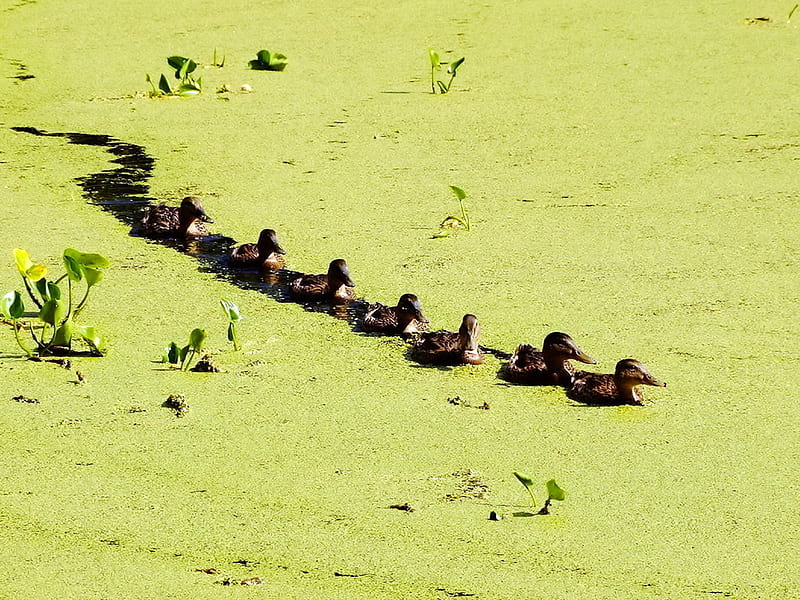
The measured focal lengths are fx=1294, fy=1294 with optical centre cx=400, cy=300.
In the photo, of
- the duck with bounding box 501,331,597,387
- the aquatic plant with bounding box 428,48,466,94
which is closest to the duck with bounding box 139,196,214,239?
the duck with bounding box 501,331,597,387

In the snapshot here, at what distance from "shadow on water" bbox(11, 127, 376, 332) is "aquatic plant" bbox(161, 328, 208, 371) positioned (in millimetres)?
557

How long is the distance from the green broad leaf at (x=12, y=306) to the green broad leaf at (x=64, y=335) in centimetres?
12

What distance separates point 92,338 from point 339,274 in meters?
0.80

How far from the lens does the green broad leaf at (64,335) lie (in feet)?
11.7

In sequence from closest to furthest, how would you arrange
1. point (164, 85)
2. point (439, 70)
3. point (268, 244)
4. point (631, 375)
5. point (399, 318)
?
point (631, 375), point (399, 318), point (268, 244), point (164, 85), point (439, 70)

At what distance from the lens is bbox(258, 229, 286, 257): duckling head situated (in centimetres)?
426

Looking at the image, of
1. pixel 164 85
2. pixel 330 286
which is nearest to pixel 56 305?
pixel 330 286

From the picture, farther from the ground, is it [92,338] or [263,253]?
[263,253]

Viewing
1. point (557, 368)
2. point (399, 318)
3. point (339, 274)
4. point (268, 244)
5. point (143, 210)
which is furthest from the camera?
point (143, 210)

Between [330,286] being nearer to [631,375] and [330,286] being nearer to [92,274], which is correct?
[92,274]

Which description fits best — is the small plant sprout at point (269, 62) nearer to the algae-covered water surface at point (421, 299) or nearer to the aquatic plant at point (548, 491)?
the algae-covered water surface at point (421, 299)

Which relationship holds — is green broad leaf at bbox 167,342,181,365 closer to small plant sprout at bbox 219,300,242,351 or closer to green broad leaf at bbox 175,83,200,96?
small plant sprout at bbox 219,300,242,351

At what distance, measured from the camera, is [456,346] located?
11.5 feet

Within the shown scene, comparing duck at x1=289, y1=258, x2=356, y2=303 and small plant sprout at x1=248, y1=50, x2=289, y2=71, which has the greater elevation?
small plant sprout at x1=248, y1=50, x2=289, y2=71
